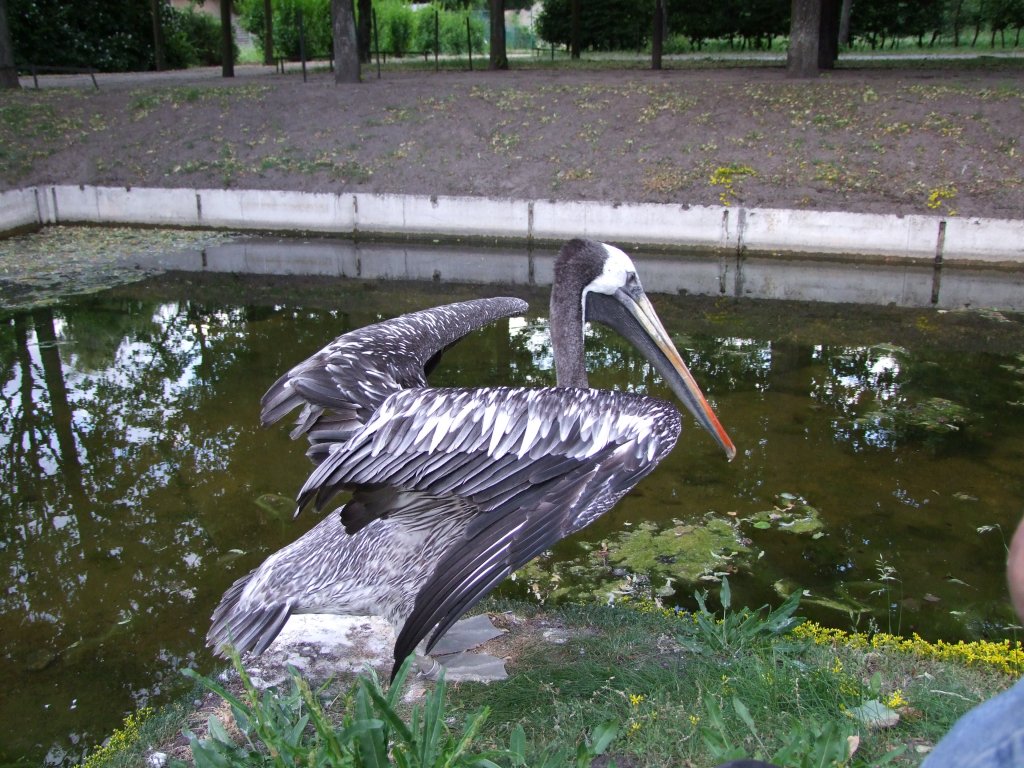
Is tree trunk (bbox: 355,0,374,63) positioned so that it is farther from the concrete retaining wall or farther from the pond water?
the pond water

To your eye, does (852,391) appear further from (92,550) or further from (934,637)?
(92,550)

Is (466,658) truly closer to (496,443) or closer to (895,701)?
(496,443)

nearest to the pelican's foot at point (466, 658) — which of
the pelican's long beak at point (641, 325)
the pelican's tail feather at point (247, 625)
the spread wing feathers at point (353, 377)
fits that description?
the pelican's tail feather at point (247, 625)

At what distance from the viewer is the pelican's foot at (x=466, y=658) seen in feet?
12.0

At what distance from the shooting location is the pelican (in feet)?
9.29

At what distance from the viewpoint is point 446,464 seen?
302 centimetres

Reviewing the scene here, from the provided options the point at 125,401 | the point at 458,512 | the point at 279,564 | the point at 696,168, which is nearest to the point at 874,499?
→ the point at 458,512

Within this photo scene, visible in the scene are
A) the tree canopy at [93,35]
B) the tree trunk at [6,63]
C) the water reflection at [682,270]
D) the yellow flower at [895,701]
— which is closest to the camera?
the yellow flower at [895,701]

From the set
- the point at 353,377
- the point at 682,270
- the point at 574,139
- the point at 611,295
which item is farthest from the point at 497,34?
the point at 353,377

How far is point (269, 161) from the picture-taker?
14328 millimetres

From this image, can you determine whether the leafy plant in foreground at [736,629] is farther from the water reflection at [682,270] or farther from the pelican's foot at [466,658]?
the water reflection at [682,270]

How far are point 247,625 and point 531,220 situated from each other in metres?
9.52

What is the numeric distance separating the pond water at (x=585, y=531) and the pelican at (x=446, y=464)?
41.3 inches

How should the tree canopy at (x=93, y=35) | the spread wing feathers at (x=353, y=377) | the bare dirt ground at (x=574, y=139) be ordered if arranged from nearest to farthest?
the spread wing feathers at (x=353, y=377)
the bare dirt ground at (x=574, y=139)
the tree canopy at (x=93, y=35)
